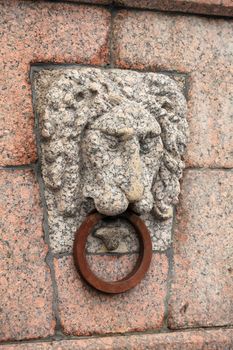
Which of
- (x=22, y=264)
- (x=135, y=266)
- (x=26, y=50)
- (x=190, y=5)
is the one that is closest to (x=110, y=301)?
(x=135, y=266)

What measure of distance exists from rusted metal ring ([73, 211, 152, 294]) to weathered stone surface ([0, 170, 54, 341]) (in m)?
0.12

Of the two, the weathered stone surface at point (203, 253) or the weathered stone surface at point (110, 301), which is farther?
the weathered stone surface at point (203, 253)

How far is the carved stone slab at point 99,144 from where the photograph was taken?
2.42m

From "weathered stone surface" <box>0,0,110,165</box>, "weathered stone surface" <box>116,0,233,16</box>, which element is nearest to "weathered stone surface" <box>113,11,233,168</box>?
"weathered stone surface" <box>116,0,233,16</box>

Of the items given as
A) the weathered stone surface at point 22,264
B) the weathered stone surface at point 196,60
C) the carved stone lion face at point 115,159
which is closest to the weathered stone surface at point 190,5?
the weathered stone surface at point 196,60

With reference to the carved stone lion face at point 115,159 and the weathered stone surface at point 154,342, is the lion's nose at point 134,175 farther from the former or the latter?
the weathered stone surface at point 154,342

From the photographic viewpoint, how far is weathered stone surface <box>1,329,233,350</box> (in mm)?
2451

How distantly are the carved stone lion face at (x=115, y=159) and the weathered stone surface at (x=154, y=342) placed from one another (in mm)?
466

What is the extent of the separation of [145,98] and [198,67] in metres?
0.32

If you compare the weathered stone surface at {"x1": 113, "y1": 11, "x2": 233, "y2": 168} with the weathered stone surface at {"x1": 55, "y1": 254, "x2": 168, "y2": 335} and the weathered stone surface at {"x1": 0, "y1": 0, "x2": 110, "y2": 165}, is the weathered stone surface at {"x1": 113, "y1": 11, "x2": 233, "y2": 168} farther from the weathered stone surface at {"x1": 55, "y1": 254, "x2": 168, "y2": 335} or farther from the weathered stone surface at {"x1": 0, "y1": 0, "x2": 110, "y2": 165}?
the weathered stone surface at {"x1": 55, "y1": 254, "x2": 168, "y2": 335}

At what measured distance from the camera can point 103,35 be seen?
258cm

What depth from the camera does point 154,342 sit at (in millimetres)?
2582

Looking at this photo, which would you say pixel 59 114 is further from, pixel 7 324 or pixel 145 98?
pixel 7 324

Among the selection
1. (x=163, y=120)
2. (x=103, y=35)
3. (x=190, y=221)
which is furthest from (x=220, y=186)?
(x=103, y=35)
